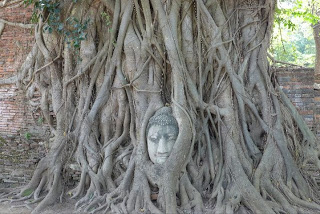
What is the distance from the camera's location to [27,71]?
484 centimetres

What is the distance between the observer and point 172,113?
358cm

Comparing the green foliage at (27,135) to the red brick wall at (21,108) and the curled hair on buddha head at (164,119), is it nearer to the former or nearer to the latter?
the red brick wall at (21,108)

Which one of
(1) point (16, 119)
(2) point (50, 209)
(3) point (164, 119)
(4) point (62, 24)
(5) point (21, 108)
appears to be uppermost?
(4) point (62, 24)

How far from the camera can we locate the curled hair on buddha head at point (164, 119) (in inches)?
136

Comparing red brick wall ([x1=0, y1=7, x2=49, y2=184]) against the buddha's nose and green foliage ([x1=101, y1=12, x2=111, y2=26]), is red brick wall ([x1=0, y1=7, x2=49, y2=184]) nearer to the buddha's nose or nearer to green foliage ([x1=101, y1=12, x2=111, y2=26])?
green foliage ([x1=101, y1=12, x2=111, y2=26])

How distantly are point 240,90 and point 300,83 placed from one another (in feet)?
4.62

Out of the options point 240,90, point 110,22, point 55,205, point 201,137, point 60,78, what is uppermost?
point 110,22

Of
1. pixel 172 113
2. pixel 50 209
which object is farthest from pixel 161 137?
pixel 50 209

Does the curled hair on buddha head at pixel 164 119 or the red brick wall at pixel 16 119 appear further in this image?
the red brick wall at pixel 16 119

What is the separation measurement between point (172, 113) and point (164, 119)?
0.16 m

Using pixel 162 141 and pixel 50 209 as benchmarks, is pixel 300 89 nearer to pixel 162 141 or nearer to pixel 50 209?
pixel 162 141

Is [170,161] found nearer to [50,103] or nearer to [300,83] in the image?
[50,103]

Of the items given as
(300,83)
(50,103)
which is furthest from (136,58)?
(300,83)

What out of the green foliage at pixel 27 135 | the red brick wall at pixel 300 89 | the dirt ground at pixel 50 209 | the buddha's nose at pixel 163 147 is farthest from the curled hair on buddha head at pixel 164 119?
the green foliage at pixel 27 135
